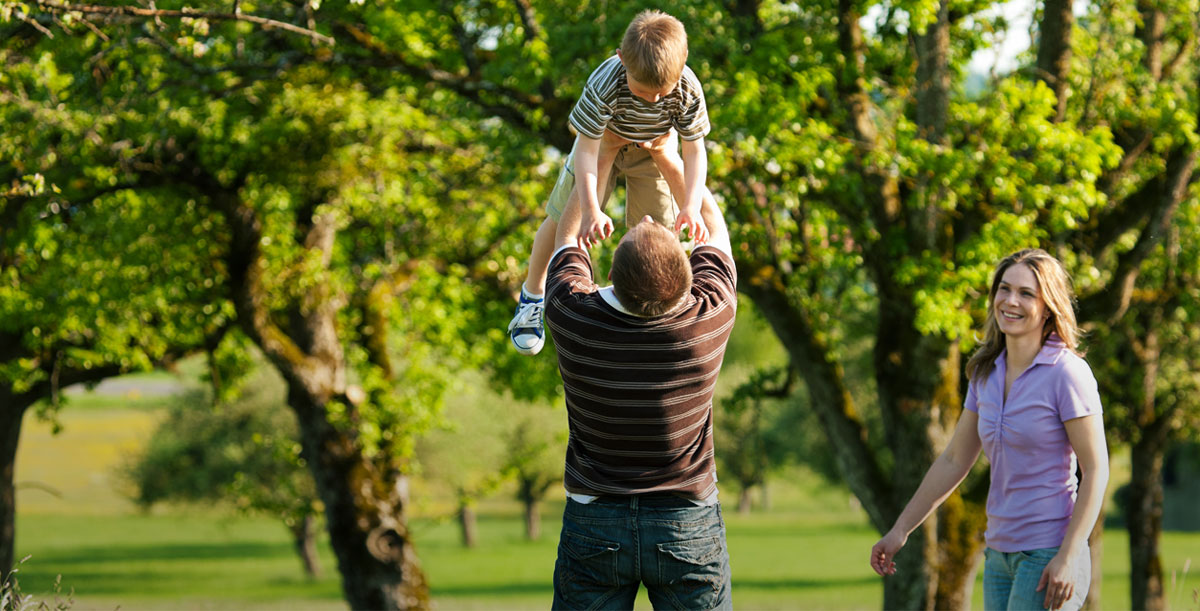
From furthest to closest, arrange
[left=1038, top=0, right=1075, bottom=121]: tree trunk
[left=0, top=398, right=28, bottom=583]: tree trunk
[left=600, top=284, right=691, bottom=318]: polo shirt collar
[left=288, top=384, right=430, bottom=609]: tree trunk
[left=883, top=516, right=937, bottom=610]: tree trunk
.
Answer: [left=0, top=398, right=28, bottom=583]: tree trunk
[left=288, top=384, right=430, bottom=609]: tree trunk
[left=883, top=516, right=937, bottom=610]: tree trunk
[left=1038, top=0, right=1075, bottom=121]: tree trunk
[left=600, top=284, right=691, bottom=318]: polo shirt collar

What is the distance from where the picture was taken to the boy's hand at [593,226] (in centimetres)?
363

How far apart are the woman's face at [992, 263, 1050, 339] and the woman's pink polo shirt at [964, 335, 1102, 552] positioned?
92 mm

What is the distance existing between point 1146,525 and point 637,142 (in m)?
16.1

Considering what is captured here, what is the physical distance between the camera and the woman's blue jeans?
3.53 m

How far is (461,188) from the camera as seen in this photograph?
14750 mm

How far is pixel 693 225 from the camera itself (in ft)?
12.1

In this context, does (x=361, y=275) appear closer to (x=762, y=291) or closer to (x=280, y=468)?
(x=762, y=291)

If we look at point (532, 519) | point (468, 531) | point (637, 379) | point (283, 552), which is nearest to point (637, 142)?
point (637, 379)

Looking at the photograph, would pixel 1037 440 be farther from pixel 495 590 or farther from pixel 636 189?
pixel 495 590

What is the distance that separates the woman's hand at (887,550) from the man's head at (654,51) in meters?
1.87

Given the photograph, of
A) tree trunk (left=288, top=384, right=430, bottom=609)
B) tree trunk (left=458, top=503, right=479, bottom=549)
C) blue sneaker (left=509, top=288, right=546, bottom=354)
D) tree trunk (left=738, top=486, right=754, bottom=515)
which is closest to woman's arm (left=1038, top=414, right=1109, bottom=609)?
blue sneaker (left=509, top=288, right=546, bottom=354)

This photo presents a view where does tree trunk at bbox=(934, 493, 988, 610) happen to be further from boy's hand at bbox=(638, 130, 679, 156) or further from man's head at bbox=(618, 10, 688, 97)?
man's head at bbox=(618, 10, 688, 97)

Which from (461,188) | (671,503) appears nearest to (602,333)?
(671,503)

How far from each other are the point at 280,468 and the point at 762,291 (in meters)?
25.7
